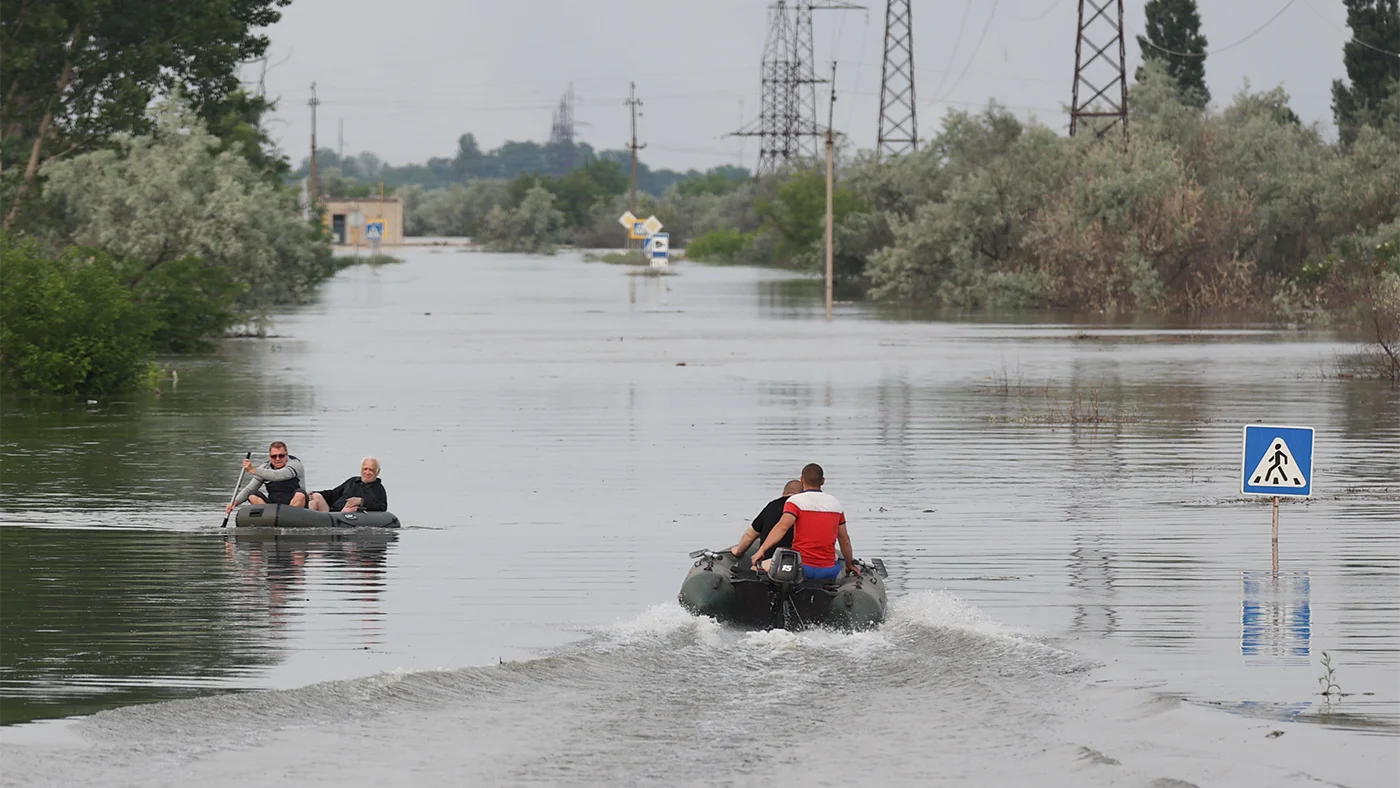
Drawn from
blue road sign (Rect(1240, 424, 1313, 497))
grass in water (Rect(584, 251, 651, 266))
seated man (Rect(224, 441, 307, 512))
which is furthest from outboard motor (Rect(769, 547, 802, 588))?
grass in water (Rect(584, 251, 651, 266))

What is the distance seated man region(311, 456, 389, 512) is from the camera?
18344 mm

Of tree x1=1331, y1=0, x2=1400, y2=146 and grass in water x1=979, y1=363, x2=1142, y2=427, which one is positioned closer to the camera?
grass in water x1=979, y1=363, x2=1142, y2=427

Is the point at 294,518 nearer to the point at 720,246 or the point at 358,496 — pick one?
the point at 358,496

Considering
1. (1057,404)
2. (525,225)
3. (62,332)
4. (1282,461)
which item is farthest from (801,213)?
(1282,461)

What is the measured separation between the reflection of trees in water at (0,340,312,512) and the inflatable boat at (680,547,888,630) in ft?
26.5

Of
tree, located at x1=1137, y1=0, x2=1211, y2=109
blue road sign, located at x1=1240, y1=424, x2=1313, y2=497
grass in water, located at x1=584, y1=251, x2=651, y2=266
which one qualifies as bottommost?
blue road sign, located at x1=1240, y1=424, x2=1313, y2=497

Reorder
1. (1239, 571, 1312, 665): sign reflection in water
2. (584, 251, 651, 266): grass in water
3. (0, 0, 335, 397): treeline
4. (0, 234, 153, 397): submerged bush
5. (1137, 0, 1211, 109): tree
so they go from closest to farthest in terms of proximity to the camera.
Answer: (1239, 571, 1312, 665): sign reflection in water < (0, 234, 153, 397): submerged bush < (0, 0, 335, 397): treeline < (1137, 0, 1211, 109): tree < (584, 251, 651, 266): grass in water

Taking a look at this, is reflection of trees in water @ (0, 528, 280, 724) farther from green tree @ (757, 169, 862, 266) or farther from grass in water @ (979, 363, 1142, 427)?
green tree @ (757, 169, 862, 266)

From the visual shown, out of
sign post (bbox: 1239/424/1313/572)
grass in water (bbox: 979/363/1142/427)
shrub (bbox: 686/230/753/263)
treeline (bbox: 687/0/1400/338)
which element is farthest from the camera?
shrub (bbox: 686/230/753/263)

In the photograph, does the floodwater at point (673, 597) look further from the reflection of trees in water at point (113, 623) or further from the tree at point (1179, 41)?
the tree at point (1179, 41)

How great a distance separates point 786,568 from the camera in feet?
44.1

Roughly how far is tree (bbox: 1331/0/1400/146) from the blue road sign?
71.7 m

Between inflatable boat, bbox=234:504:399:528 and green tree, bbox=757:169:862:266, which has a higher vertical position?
green tree, bbox=757:169:862:266

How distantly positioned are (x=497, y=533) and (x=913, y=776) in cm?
917
